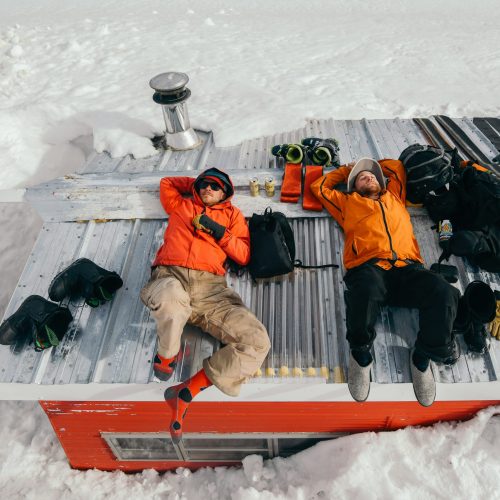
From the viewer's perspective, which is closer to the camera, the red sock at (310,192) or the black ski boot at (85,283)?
the black ski boot at (85,283)

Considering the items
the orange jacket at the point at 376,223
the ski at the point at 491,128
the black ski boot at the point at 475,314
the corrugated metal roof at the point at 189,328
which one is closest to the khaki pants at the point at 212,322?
the corrugated metal roof at the point at 189,328

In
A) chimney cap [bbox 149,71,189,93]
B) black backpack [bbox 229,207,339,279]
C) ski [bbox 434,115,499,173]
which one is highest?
chimney cap [bbox 149,71,189,93]

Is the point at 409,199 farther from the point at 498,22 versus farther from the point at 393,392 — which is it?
the point at 498,22

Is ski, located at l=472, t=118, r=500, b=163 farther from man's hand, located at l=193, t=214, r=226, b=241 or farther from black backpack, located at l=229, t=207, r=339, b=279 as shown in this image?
man's hand, located at l=193, t=214, r=226, b=241

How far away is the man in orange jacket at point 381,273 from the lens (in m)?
3.26

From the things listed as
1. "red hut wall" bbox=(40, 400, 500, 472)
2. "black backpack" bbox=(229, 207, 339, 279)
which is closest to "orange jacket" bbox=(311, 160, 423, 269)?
"black backpack" bbox=(229, 207, 339, 279)

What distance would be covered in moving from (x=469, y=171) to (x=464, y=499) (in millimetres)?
3480

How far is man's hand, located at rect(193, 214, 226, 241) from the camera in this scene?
3.96m

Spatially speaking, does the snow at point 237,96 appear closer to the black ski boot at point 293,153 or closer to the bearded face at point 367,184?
the black ski boot at point 293,153

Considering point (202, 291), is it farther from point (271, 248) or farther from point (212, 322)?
point (271, 248)

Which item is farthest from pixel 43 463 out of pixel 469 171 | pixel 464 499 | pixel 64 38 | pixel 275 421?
pixel 64 38

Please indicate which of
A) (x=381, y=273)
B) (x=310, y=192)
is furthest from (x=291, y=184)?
(x=381, y=273)

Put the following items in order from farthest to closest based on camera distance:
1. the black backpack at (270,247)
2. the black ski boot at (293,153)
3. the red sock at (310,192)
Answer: the black ski boot at (293,153), the red sock at (310,192), the black backpack at (270,247)

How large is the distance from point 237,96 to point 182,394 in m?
7.22
